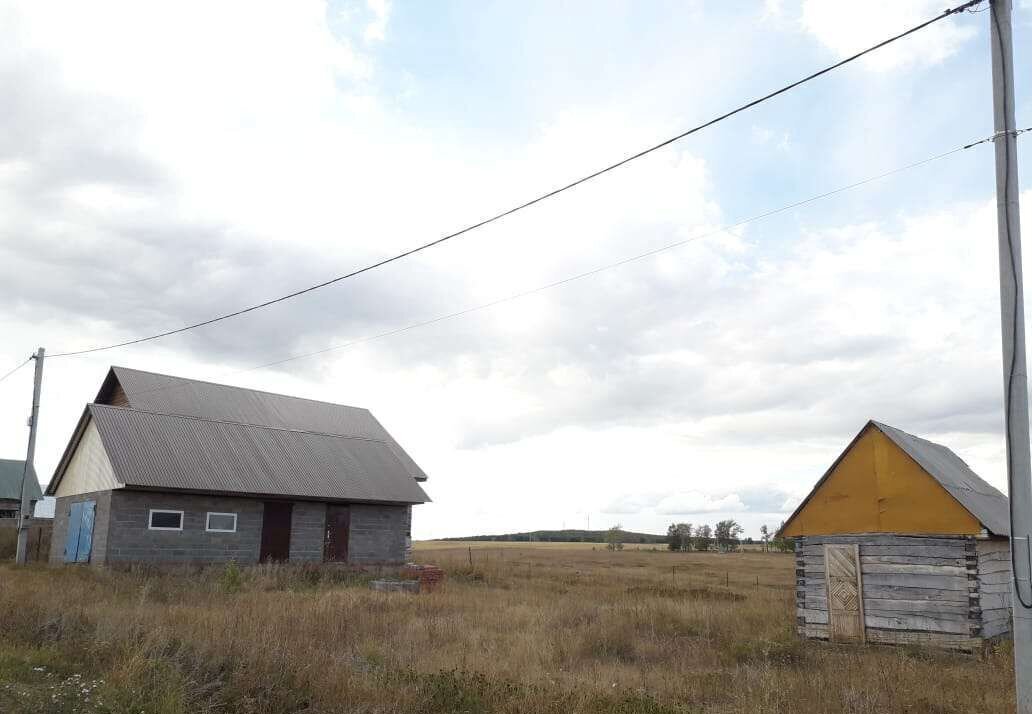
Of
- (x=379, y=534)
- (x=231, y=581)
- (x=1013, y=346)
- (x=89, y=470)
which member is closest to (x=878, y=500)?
(x=1013, y=346)

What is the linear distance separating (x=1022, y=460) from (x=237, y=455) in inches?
1078

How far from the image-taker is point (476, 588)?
2855cm

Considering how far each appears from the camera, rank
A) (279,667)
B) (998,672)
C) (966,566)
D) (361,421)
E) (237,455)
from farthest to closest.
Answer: (361,421) < (237,455) < (966,566) < (998,672) < (279,667)

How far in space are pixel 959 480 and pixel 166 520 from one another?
23.5m

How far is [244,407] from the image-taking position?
41938mm

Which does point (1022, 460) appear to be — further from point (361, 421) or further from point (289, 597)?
point (361, 421)

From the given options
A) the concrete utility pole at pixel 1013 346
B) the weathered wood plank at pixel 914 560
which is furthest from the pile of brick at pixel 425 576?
the concrete utility pole at pixel 1013 346

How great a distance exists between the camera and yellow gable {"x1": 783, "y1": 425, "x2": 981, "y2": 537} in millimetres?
16125

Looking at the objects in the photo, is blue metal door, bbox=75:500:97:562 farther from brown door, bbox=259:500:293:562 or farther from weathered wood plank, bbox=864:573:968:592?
weathered wood plank, bbox=864:573:968:592

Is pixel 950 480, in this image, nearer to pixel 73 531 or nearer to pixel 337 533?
pixel 337 533

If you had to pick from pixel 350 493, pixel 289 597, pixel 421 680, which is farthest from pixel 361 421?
pixel 421 680

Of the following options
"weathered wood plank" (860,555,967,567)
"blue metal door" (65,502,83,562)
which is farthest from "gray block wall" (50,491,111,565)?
"weathered wood plank" (860,555,967,567)

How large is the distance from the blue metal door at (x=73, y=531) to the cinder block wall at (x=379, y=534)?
9.65 metres

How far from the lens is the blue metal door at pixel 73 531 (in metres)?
28.6
